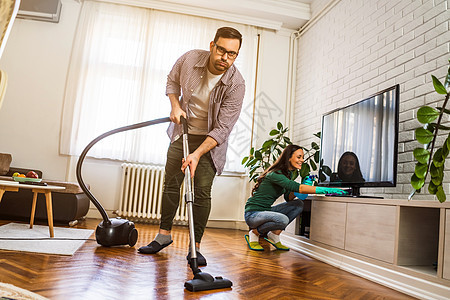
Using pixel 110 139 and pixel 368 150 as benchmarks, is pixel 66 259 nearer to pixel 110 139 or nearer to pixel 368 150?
pixel 368 150

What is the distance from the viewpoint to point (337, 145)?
10.8ft

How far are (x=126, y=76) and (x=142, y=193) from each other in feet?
4.80

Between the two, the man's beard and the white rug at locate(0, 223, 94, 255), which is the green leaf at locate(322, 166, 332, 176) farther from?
the white rug at locate(0, 223, 94, 255)

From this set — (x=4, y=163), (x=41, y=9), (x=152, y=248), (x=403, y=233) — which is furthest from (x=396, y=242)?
(x=41, y=9)

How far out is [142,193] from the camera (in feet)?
15.3

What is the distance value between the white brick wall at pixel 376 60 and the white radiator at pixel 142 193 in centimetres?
181

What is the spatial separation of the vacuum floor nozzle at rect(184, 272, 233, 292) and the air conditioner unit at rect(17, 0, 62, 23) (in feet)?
14.2

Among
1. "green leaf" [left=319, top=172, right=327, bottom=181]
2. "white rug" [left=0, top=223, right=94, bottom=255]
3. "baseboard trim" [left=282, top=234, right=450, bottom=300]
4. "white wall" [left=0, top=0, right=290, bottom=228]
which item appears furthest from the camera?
"white wall" [left=0, top=0, right=290, bottom=228]

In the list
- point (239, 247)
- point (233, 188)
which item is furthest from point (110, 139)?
point (239, 247)

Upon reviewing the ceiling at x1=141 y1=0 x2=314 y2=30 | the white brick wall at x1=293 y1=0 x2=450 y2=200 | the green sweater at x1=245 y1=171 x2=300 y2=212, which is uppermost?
the ceiling at x1=141 y1=0 x2=314 y2=30

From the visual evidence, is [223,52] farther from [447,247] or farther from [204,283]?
[447,247]

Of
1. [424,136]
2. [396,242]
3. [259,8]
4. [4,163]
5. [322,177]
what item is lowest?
[396,242]

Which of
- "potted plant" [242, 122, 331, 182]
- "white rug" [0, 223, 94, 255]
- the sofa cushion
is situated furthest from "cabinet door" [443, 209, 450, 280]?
the sofa cushion

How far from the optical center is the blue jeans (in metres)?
3.17
